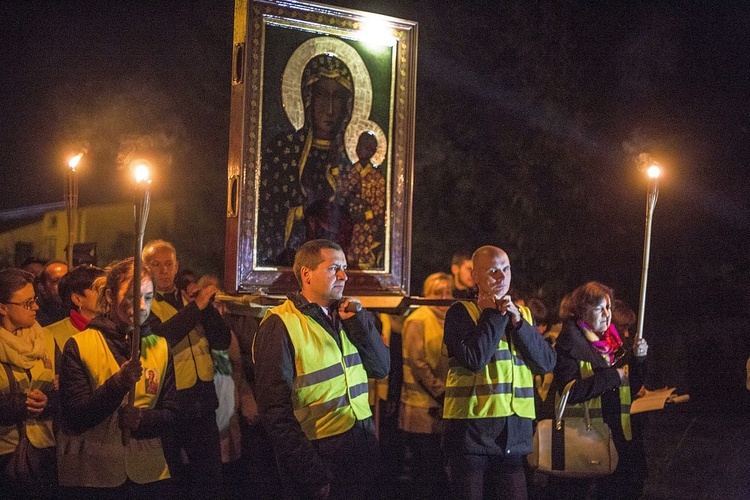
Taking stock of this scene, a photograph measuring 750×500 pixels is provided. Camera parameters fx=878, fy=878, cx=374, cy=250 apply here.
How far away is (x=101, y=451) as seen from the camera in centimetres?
382

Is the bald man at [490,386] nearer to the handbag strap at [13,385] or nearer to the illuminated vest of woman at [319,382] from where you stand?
the illuminated vest of woman at [319,382]

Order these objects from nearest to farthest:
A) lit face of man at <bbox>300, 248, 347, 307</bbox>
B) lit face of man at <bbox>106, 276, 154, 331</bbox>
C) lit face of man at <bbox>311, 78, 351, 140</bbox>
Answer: lit face of man at <bbox>106, 276, 154, 331</bbox>, lit face of man at <bbox>300, 248, 347, 307</bbox>, lit face of man at <bbox>311, 78, 351, 140</bbox>

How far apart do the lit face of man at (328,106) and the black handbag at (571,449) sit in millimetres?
2270

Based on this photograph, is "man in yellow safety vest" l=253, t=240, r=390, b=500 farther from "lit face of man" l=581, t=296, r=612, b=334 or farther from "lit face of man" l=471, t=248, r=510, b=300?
"lit face of man" l=581, t=296, r=612, b=334

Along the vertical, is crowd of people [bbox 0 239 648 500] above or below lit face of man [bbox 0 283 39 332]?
below

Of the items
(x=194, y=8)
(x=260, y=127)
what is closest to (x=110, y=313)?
(x=260, y=127)

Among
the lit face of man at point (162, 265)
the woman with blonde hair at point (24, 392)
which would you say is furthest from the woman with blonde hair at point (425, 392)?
the woman with blonde hair at point (24, 392)

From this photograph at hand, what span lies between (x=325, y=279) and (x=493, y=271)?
984 mm

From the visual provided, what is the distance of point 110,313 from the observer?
156 inches

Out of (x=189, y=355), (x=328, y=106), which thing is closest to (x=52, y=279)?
(x=189, y=355)

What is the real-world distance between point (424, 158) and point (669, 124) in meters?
3.13

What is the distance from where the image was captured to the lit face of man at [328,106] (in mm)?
5789

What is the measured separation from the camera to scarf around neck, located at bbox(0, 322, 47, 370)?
430 cm

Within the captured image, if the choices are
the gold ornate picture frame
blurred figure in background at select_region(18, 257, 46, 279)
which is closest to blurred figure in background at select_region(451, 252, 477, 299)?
the gold ornate picture frame
